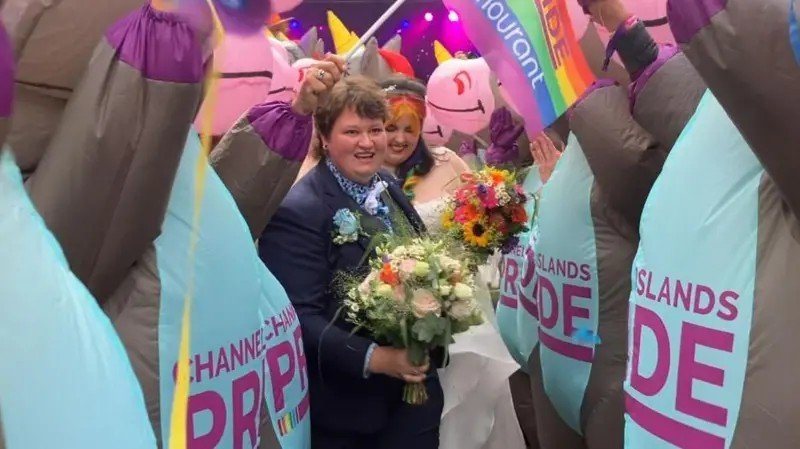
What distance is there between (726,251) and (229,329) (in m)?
0.89

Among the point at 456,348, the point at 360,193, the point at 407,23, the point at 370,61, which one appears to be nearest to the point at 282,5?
the point at 360,193

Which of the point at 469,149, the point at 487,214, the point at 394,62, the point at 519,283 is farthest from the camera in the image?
the point at 469,149

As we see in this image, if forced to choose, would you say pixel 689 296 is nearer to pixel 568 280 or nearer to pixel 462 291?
pixel 462 291

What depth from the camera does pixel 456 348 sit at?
2.66 meters

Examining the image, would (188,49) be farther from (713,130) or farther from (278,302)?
(713,130)

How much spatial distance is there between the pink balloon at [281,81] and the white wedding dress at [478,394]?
0.70 metres

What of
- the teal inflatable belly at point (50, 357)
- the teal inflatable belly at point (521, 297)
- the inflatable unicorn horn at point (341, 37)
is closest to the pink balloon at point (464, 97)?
the teal inflatable belly at point (521, 297)

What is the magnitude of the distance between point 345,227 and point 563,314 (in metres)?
0.68

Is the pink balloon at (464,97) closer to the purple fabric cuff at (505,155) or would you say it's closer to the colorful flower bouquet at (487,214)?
the purple fabric cuff at (505,155)

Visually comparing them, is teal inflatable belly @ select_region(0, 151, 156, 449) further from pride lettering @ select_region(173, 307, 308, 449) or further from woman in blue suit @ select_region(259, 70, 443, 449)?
woman in blue suit @ select_region(259, 70, 443, 449)

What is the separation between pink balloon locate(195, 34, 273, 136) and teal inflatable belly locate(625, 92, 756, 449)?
0.85 m

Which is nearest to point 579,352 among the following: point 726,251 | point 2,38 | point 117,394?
point 726,251

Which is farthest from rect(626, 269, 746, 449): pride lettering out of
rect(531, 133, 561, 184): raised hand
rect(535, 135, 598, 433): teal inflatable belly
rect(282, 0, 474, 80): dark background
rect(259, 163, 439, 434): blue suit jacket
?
rect(282, 0, 474, 80): dark background

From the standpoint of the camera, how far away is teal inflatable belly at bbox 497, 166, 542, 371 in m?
2.84
